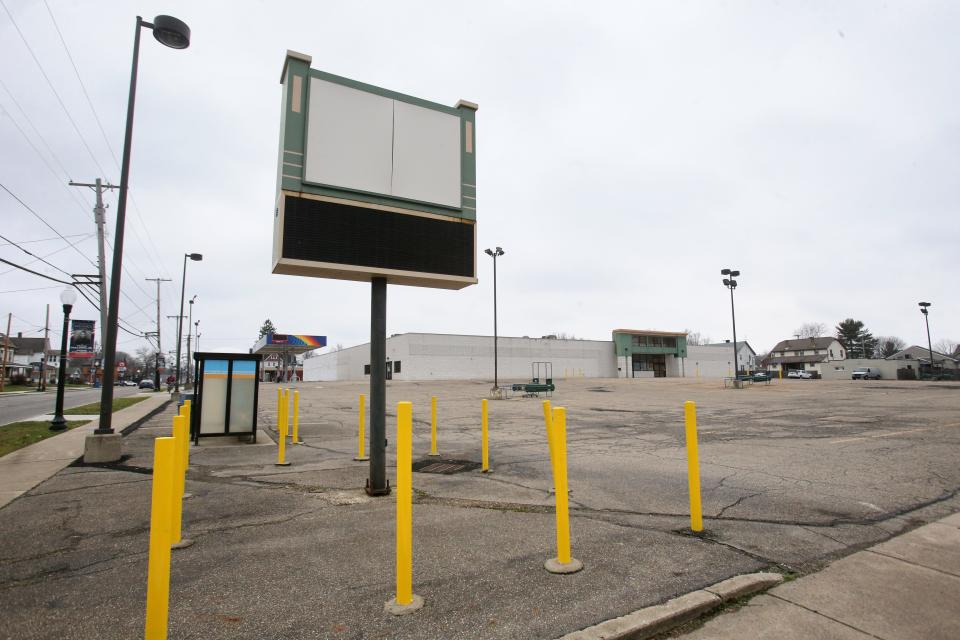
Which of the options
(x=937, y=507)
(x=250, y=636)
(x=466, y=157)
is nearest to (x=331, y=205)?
(x=466, y=157)

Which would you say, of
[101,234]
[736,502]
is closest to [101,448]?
[736,502]

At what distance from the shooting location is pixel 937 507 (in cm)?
547

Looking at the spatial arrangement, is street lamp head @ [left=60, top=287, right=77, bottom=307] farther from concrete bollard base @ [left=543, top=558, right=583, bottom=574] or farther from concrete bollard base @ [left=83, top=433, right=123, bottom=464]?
concrete bollard base @ [left=543, top=558, right=583, bottom=574]

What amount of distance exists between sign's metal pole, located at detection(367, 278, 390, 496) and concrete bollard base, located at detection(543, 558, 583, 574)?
9.94ft

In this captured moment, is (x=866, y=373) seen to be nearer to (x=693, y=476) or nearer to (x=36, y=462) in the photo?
(x=693, y=476)

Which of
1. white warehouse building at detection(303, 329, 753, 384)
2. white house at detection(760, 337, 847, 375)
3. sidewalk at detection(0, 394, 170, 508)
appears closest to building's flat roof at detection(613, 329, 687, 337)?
white warehouse building at detection(303, 329, 753, 384)

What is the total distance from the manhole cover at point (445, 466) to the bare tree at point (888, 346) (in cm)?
13172

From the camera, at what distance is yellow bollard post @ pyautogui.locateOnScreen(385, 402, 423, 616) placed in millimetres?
3174

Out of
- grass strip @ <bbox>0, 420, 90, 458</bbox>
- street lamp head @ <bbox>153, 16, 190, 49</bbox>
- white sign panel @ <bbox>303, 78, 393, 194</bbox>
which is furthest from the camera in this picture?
grass strip @ <bbox>0, 420, 90, 458</bbox>

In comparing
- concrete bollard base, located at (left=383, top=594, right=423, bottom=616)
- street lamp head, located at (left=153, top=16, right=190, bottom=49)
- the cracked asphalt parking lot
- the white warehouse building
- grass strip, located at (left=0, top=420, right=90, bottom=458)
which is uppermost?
street lamp head, located at (left=153, top=16, right=190, bottom=49)

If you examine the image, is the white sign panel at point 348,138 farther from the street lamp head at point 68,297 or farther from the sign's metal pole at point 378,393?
the street lamp head at point 68,297

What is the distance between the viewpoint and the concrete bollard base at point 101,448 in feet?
28.4

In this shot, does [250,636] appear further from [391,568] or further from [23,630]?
[23,630]

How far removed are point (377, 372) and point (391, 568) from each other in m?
2.94
